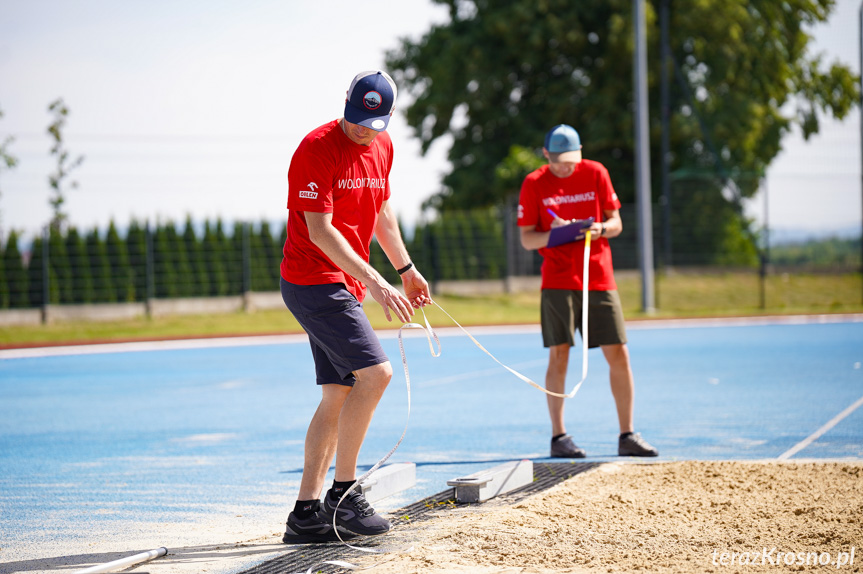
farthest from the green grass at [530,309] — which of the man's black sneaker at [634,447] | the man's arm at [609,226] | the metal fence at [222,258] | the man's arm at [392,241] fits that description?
the man's arm at [392,241]

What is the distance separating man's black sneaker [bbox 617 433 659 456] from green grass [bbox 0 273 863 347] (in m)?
14.2

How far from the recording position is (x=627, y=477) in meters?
5.55

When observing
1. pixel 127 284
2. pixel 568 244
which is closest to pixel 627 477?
pixel 568 244

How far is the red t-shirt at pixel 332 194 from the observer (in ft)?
13.9

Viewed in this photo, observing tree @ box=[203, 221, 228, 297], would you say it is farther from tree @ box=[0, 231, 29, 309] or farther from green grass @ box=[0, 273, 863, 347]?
tree @ box=[0, 231, 29, 309]

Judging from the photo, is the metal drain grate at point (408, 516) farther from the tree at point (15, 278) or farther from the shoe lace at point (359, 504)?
the tree at point (15, 278)

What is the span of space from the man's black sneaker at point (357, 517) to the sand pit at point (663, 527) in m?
0.12

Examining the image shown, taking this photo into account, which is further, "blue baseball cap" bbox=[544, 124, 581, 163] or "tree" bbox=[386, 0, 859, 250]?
"tree" bbox=[386, 0, 859, 250]

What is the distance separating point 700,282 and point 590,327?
65.4 ft

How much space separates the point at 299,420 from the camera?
341 inches

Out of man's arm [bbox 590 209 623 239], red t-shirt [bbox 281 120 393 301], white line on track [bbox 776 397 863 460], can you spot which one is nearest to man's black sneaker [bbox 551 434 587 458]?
white line on track [bbox 776 397 863 460]

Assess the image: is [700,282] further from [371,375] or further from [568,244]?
[371,375]

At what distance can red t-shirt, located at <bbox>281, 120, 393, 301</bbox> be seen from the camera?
4.23m

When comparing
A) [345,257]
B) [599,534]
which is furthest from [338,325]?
[599,534]
